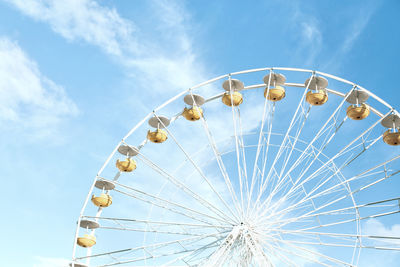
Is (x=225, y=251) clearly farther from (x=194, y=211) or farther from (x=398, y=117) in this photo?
(x=398, y=117)

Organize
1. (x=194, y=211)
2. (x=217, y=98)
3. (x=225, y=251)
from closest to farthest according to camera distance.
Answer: (x=225, y=251), (x=194, y=211), (x=217, y=98)

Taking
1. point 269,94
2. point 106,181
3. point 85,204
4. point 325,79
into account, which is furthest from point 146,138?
point 325,79

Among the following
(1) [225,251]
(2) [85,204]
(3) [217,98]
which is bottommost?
(1) [225,251]

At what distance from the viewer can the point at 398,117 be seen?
14.8 metres

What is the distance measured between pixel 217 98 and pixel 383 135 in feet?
22.0

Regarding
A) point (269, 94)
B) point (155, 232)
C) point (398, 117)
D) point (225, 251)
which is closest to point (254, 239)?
point (225, 251)

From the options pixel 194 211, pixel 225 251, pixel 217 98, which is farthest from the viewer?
pixel 217 98

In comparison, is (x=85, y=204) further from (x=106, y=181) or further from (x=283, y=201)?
(x=283, y=201)

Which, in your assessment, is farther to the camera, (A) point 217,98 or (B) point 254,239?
(A) point 217,98

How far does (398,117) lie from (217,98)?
700cm

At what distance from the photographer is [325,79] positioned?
15.5 m

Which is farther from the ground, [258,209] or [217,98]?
[217,98]

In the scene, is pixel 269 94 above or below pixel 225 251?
above

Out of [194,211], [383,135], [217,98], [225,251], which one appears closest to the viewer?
[225,251]
